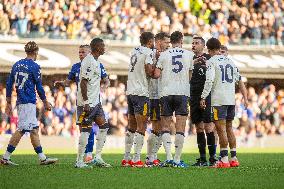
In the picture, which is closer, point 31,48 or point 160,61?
point 160,61

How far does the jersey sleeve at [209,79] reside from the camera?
1496cm

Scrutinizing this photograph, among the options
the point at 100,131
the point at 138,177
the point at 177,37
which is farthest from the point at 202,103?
the point at 138,177

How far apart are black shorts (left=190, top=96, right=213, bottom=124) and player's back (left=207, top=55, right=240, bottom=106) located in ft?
1.72

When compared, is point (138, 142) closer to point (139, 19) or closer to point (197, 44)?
point (197, 44)

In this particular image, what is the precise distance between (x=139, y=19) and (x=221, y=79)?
1719cm

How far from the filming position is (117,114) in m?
29.7

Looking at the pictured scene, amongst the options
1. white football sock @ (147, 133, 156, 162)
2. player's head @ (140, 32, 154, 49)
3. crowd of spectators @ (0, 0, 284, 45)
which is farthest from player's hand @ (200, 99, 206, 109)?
crowd of spectators @ (0, 0, 284, 45)

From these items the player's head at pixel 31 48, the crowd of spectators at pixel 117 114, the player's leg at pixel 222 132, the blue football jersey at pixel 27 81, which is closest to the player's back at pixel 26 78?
the blue football jersey at pixel 27 81

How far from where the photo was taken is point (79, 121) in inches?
575

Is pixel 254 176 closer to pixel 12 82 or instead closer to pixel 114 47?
pixel 12 82

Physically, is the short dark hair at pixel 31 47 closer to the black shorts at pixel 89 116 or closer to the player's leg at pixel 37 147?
the player's leg at pixel 37 147

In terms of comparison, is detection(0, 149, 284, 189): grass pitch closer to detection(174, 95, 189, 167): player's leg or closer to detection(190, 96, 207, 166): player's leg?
detection(174, 95, 189, 167): player's leg

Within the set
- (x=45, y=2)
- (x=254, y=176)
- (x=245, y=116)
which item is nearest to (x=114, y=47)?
(x=45, y=2)

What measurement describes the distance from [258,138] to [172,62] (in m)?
15.9
